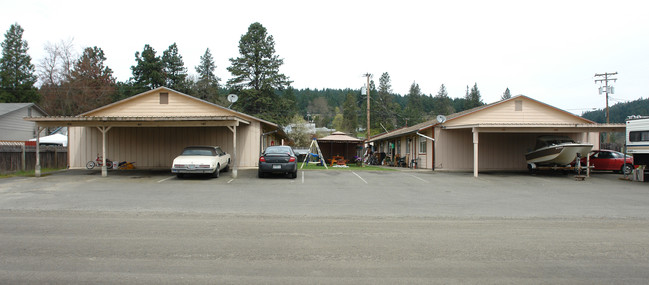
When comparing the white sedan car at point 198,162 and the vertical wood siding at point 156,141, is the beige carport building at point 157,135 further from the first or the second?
the white sedan car at point 198,162

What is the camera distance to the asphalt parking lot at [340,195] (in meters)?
9.95

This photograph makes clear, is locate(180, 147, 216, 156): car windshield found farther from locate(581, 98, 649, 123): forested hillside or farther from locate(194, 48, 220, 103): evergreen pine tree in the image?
locate(581, 98, 649, 123): forested hillside

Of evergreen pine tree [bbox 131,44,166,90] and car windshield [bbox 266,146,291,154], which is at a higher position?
evergreen pine tree [bbox 131,44,166,90]

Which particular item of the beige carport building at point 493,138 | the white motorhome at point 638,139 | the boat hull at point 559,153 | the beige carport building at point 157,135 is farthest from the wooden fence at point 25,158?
the white motorhome at point 638,139

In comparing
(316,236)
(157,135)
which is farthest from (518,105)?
(157,135)

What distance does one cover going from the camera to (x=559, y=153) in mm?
19062

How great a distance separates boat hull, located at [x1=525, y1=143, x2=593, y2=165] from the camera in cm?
1866

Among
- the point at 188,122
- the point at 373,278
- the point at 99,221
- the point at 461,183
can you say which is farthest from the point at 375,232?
the point at 188,122

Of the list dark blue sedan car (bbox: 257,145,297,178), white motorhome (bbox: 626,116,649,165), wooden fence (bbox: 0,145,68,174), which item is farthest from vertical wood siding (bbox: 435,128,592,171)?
wooden fence (bbox: 0,145,68,174)

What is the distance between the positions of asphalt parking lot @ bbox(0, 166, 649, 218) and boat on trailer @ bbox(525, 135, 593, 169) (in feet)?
4.40

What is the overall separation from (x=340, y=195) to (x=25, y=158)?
60.1 feet

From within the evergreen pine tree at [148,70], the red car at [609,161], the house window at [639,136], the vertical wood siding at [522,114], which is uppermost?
the evergreen pine tree at [148,70]

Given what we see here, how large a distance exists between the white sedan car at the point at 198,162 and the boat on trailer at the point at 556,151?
16.6 meters

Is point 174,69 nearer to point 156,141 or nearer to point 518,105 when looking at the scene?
point 156,141
